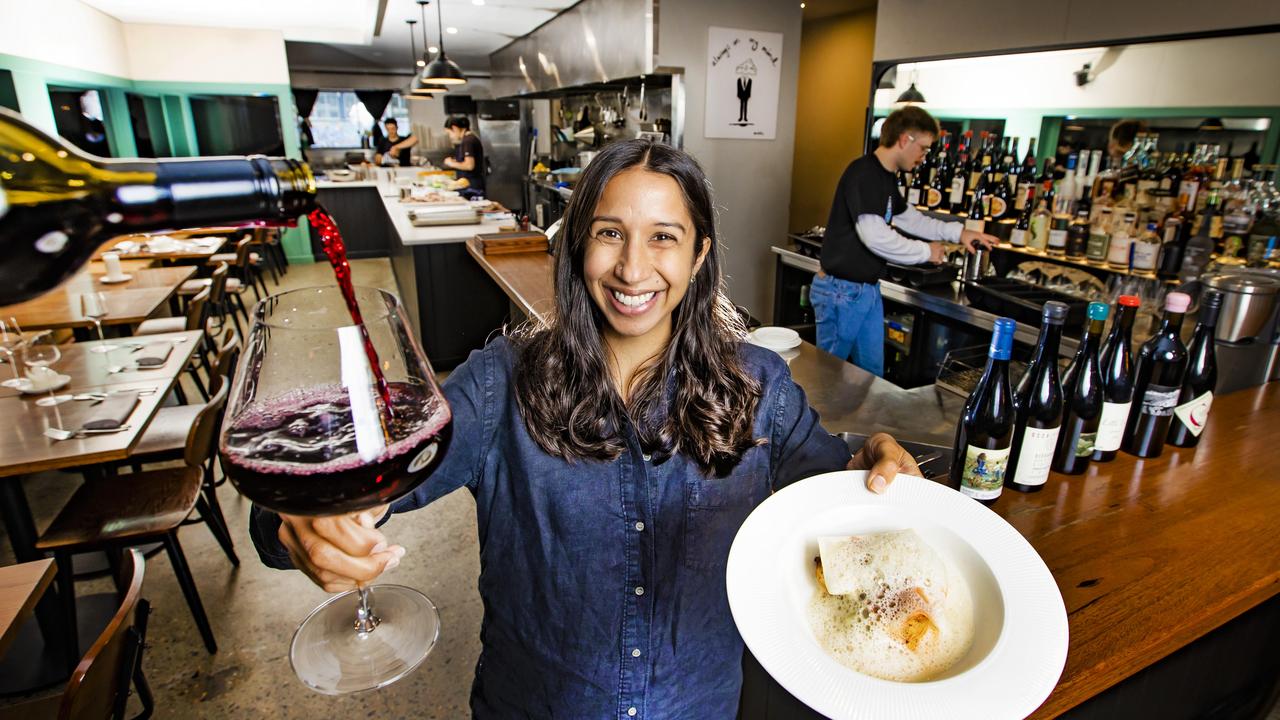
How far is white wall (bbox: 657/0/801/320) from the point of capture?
489 cm

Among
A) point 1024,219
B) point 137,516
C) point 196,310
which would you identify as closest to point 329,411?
point 137,516

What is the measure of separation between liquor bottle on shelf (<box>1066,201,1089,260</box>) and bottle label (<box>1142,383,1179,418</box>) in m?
1.91

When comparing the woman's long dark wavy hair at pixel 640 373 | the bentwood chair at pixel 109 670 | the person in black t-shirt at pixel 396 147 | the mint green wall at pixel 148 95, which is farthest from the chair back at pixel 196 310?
the person in black t-shirt at pixel 396 147

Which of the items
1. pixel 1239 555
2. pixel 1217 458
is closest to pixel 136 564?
pixel 1239 555

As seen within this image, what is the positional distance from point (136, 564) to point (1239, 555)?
230cm

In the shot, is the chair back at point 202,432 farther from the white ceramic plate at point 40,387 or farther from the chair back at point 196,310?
the chair back at point 196,310

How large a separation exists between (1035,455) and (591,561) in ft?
3.23

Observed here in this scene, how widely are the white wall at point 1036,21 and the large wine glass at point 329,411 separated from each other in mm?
3164

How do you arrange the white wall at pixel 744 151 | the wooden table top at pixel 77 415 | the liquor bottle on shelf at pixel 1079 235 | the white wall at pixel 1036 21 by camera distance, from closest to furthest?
the wooden table top at pixel 77 415, the white wall at pixel 1036 21, the liquor bottle on shelf at pixel 1079 235, the white wall at pixel 744 151

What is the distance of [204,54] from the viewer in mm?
8281

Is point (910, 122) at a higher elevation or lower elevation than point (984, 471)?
higher

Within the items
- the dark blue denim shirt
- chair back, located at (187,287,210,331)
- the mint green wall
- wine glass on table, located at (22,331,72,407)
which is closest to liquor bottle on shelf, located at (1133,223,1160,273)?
the dark blue denim shirt

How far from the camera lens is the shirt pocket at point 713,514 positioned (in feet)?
3.54

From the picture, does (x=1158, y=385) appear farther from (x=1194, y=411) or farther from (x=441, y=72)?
(x=441, y=72)
